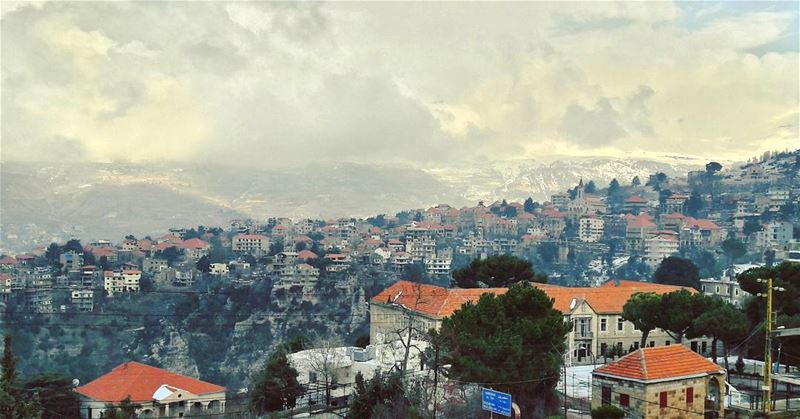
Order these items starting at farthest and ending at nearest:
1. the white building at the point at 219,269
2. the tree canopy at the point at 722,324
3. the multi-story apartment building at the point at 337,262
A: 1. the white building at the point at 219,269
2. the multi-story apartment building at the point at 337,262
3. the tree canopy at the point at 722,324

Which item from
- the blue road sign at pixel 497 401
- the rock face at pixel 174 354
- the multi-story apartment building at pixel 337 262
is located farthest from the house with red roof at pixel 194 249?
the blue road sign at pixel 497 401

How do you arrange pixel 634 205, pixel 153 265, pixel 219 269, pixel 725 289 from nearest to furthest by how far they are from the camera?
1. pixel 725 289
2. pixel 219 269
3. pixel 153 265
4. pixel 634 205

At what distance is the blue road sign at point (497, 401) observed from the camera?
16766 millimetres

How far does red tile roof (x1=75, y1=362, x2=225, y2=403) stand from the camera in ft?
104

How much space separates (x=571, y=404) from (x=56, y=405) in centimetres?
1869

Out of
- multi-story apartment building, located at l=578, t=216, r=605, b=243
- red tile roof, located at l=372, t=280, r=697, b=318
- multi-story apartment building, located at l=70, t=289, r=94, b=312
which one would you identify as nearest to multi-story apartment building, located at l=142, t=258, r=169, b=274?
multi-story apartment building, located at l=70, t=289, r=94, b=312

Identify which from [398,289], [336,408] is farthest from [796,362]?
[398,289]

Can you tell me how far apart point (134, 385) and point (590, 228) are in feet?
352

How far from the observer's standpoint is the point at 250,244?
126 m

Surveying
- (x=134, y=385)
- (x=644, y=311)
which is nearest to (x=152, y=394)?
(x=134, y=385)

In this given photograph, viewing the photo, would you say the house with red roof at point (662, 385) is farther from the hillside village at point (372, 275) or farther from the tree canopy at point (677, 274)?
the tree canopy at point (677, 274)

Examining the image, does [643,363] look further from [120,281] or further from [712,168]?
[712,168]

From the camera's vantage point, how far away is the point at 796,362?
26734mm

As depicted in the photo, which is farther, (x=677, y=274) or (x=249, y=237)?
(x=249, y=237)
